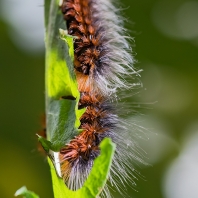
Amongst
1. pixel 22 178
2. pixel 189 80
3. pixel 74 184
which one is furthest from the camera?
pixel 189 80

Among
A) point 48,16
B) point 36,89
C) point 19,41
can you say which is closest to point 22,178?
point 36,89

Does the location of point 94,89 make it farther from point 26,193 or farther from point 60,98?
point 26,193

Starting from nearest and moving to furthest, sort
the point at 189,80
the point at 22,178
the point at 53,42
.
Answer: the point at 53,42 < the point at 22,178 < the point at 189,80

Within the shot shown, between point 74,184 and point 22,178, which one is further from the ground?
point 74,184

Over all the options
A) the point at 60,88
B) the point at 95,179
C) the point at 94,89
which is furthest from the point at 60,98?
the point at 95,179

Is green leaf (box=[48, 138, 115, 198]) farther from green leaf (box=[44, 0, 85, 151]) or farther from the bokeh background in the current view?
the bokeh background

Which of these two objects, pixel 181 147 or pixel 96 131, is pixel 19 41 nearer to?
pixel 181 147

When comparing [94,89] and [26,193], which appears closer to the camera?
[26,193]

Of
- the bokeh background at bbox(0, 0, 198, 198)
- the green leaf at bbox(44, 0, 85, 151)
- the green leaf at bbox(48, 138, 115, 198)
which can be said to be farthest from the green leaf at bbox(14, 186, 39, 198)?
the bokeh background at bbox(0, 0, 198, 198)
